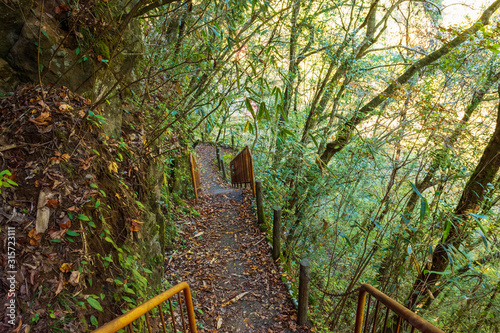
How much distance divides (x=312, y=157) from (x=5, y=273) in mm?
6138

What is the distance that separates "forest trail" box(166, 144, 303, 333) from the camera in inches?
148

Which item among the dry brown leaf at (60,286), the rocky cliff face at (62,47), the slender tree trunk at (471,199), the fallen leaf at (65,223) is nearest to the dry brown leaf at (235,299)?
the slender tree trunk at (471,199)

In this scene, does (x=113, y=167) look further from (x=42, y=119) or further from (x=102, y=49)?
(x=102, y=49)

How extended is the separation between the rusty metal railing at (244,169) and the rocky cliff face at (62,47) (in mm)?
4726

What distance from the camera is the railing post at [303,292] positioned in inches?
143

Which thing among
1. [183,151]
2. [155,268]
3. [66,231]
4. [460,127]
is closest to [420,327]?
[66,231]

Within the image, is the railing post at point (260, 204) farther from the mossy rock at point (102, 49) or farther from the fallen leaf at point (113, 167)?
the mossy rock at point (102, 49)

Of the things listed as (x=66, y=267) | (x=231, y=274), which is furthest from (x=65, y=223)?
(x=231, y=274)

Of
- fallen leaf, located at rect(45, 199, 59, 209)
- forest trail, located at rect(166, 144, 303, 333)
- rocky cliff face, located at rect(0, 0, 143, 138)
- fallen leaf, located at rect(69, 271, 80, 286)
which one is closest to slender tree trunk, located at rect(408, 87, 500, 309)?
forest trail, located at rect(166, 144, 303, 333)

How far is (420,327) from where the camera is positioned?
135 centimetres

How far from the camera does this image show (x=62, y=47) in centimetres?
252

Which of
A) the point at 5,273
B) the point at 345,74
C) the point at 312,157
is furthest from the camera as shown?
the point at 312,157

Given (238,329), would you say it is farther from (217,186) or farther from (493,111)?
(217,186)

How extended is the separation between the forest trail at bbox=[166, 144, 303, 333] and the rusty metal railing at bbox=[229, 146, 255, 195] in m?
1.06
